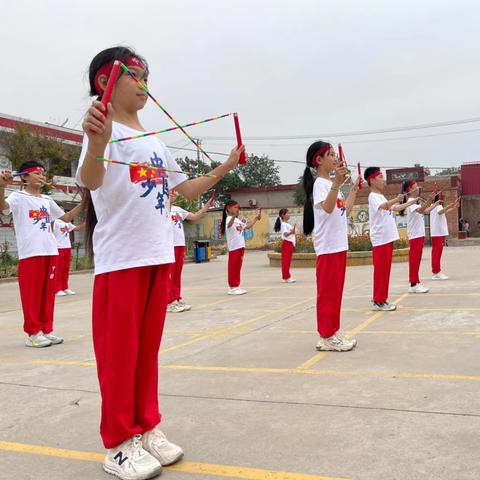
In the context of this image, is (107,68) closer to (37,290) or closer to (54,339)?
(37,290)

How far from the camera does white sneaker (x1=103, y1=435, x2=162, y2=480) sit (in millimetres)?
2490

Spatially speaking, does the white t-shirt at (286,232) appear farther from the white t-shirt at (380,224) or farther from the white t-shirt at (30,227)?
the white t-shirt at (30,227)

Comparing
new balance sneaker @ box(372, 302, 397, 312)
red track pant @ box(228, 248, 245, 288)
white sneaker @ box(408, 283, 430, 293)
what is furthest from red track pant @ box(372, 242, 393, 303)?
red track pant @ box(228, 248, 245, 288)

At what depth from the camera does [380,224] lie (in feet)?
23.4

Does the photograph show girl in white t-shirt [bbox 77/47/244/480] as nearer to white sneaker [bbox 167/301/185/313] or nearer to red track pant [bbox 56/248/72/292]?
white sneaker [bbox 167/301/185/313]

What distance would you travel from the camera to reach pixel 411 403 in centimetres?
331

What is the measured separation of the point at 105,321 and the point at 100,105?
1.06m

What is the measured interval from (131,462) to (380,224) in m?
5.34

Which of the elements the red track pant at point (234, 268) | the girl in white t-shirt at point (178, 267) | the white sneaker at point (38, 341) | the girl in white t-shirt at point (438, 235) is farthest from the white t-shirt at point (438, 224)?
the white sneaker at point (38, 341)

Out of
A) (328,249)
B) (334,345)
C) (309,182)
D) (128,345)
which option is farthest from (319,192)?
(128,345)

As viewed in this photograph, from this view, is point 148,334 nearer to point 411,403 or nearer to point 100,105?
point 100,105

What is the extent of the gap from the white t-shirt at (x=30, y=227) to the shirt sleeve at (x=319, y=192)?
2971mm

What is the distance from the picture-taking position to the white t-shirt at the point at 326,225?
16.4ft

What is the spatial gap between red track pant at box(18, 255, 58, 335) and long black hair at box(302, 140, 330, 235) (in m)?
2.86
